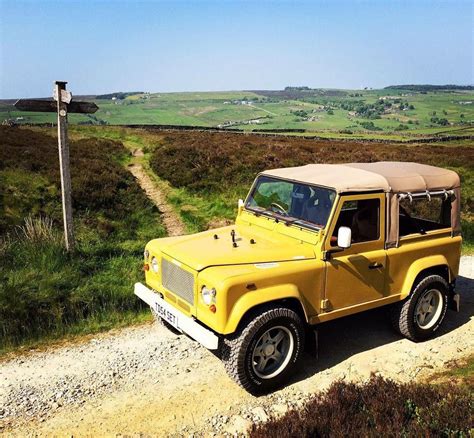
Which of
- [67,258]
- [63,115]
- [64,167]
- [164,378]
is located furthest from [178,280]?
[63,115]

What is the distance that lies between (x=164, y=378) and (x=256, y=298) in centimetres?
174

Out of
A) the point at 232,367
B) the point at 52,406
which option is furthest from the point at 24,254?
the point at 232,367

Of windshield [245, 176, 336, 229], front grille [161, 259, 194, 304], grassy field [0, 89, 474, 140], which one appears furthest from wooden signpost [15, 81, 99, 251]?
grassy field [0, 89, 474, 140]

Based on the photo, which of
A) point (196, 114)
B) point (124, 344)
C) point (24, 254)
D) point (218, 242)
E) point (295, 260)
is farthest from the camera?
point (196, 114)

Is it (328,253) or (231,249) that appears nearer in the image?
(328,253)

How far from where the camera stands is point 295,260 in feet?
17.2

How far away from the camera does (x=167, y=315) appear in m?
5.42

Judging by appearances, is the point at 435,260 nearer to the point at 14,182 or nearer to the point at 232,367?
the point at 232,367

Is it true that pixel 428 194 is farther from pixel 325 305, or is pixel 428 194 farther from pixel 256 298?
pixel 256 298

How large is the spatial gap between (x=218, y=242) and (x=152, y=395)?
2054 millimetres

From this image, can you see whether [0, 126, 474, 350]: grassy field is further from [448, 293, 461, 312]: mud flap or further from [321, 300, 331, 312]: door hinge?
[448, 293, 461, 312]: mud flap

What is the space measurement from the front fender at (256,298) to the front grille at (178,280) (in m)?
0.67

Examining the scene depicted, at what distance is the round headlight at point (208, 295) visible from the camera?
15.6 ft

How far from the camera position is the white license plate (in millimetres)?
5250
